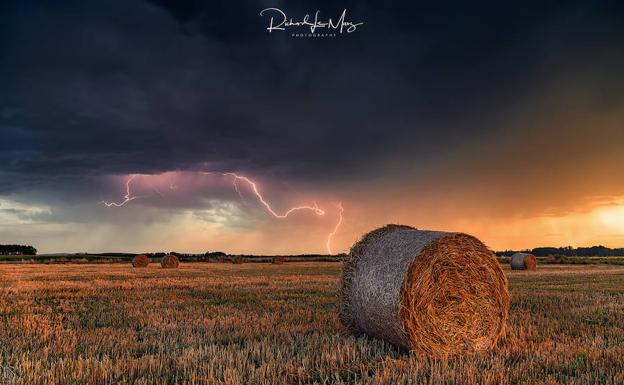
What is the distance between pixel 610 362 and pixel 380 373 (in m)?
3.49

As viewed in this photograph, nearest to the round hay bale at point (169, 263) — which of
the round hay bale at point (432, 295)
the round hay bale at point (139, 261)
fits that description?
the round hay bale at point (139, 261)

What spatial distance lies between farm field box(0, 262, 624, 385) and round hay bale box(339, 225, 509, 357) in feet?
1.37

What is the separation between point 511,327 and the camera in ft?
33.8

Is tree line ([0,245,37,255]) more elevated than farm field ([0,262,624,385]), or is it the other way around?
tree line ([0,245,37,255])

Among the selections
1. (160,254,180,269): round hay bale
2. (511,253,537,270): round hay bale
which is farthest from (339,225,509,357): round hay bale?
(160,254,180,269): round hay bale

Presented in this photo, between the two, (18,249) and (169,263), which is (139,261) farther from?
(18,249)

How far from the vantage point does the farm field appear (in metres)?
6.43

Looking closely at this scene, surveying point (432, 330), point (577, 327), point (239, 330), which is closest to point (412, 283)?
point (432, 330)

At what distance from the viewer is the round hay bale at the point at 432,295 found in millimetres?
8664

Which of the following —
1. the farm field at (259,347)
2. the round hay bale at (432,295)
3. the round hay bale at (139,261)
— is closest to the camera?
the farm field at (259,347)

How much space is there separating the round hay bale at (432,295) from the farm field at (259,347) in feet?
1.37

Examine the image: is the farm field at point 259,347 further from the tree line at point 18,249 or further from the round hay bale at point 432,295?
the tree line at point 18,249

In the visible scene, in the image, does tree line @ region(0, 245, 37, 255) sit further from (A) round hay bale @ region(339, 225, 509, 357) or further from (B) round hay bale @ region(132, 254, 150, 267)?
(A) round hay bale @ region(339, 225, 509, 357)

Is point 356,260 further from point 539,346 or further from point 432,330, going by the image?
point 539,346
